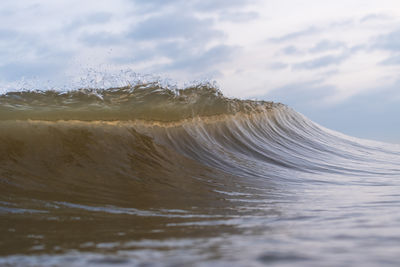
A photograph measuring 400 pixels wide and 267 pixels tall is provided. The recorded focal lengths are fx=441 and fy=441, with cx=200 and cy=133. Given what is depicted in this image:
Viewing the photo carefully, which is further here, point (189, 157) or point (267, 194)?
point (189, 157)

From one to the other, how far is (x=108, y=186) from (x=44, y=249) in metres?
1.75

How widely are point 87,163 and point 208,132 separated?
2166 mm

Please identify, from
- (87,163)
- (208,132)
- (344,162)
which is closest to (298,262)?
(87,163)

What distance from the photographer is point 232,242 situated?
158cm

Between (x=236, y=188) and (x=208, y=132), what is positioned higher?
(x=208, y=132)

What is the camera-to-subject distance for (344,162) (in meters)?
6.31

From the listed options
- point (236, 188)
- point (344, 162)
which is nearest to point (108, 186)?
point (236, 188)

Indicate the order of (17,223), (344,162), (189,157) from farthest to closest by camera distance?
(344,162), (189,157), (17,223)

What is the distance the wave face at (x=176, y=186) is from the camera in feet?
4.96

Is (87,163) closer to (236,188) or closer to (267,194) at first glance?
(236,188)

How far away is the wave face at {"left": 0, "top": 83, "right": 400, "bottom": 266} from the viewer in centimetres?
151

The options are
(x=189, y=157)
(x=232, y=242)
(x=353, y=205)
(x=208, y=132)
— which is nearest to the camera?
(x=232, y=242)

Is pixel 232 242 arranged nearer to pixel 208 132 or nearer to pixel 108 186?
pixel 108 186

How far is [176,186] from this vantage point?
11.5 feet
